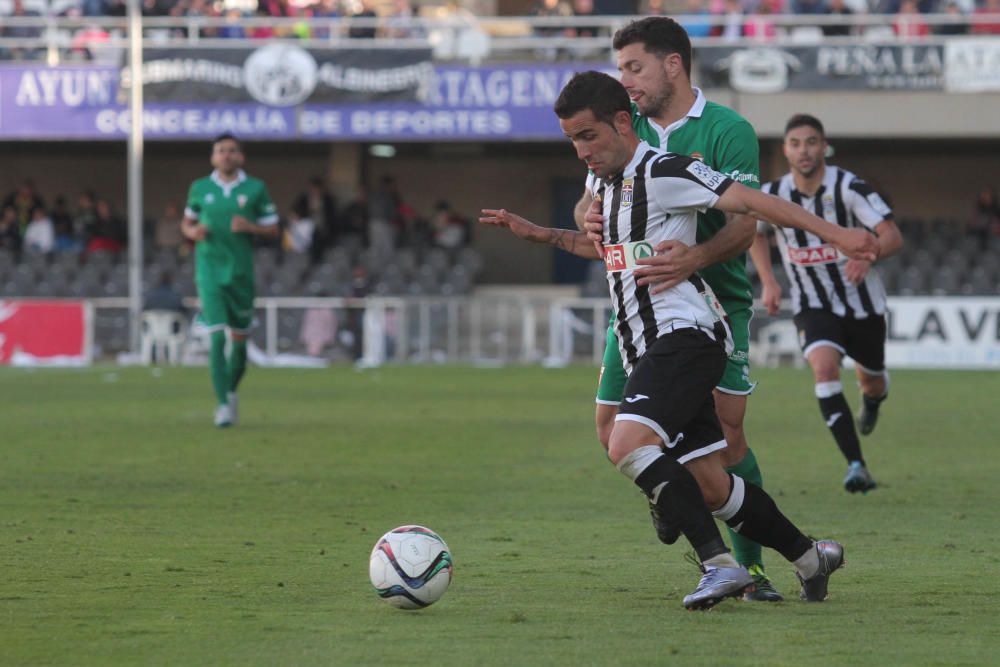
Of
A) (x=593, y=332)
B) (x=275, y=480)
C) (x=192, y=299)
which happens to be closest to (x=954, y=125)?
(x=593, y=332)

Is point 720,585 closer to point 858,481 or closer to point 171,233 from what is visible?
point 858,481

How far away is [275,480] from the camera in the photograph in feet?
33.2

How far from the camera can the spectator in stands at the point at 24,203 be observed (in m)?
30.2

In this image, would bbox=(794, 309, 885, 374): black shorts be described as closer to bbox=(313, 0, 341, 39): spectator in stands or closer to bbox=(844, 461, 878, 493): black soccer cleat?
bbox=(844, 461, 878, 493): black soccer cleat

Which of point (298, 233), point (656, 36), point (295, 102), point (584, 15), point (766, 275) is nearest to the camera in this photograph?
point (656, 36)

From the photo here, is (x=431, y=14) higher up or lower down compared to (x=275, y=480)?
higher up

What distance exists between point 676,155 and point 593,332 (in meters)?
19.2

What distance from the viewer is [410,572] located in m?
5.65

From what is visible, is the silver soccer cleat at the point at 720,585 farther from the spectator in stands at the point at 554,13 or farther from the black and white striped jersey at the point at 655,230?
the spectator in stands at the point at 554,13

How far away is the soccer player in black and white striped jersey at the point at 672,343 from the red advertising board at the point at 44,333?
66.1 ft

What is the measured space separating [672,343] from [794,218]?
0.63 m

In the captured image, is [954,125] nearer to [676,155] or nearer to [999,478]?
[999,478]

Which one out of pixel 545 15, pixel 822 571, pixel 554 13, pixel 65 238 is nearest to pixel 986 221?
pixel 554 13

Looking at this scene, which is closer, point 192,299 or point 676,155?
point 676,155
